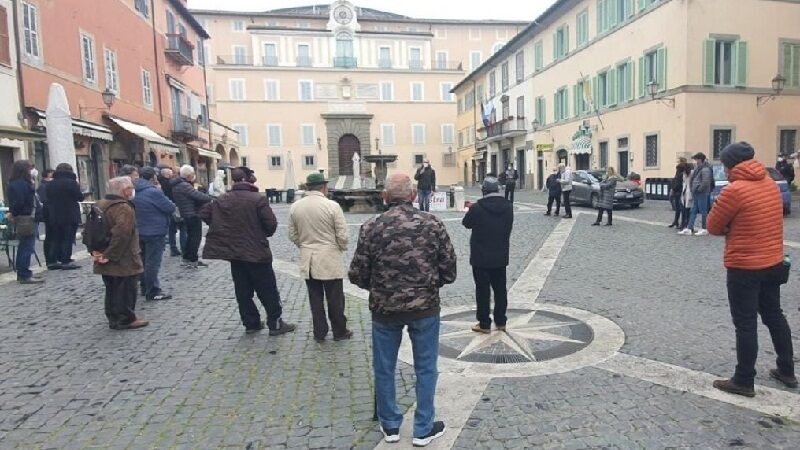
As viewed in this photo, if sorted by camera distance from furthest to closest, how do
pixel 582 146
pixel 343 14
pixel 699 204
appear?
pixel 343 14, pixel 582 146, pixel 699 204

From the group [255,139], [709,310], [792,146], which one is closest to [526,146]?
[792,146]

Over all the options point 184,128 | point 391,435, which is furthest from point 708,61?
point 184,128

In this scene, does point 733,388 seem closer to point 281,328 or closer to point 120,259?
point 281,328

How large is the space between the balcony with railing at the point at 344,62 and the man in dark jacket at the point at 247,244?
48655 mm

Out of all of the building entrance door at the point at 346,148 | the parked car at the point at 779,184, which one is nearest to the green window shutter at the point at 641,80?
the parked car at the point at 779,184

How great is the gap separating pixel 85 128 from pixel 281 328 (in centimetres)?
1395

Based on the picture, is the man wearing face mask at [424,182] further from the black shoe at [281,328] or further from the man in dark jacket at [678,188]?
the black shoe at [281,328]

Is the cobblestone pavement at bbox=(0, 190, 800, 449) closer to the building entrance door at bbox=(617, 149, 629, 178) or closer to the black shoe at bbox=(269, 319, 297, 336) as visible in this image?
the black shoe at bbox=(269, 319, 297, 336)

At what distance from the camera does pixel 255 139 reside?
167ft

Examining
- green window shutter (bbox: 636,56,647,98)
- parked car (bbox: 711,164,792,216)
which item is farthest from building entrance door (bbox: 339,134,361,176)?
parked car (bbox: 711,164,792,216)

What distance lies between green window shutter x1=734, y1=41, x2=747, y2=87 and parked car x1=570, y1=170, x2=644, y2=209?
21.5 feet

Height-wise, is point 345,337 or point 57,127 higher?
point 57,127

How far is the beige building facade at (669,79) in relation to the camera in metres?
21.1

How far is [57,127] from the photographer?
450 inches
